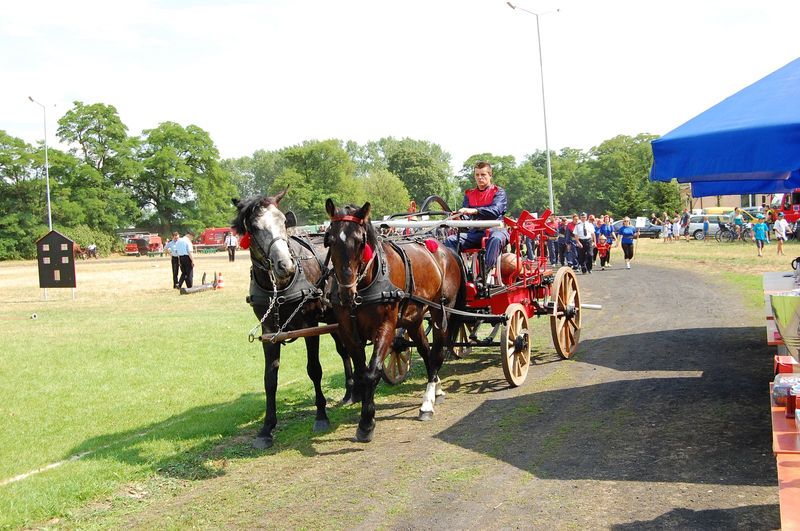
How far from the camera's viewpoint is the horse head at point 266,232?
6457 mm

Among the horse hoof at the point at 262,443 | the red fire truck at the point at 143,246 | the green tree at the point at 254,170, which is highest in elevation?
the green tree at the point at 254,170

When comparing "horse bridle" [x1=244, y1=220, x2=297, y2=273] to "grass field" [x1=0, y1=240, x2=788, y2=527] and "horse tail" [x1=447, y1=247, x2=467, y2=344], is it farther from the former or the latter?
"horse tail" [x1=447, y1=247, x2=467, y2=344]

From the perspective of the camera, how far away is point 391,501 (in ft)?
16.6

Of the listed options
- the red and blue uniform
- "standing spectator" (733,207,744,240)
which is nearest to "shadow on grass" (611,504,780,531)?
the red and blue uniform

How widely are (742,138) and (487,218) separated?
160 inches

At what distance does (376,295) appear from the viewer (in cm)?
666

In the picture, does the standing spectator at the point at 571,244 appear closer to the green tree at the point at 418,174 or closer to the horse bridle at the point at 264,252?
the horse bridle at the point at 264,252

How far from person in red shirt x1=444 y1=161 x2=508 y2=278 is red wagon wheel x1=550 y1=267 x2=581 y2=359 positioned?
1.17 m

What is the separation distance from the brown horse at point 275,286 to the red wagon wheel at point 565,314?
3337 millimetres

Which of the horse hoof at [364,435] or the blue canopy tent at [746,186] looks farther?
the blue canopy tent at [746,186]

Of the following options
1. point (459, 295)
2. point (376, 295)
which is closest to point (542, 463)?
point (376, 295)

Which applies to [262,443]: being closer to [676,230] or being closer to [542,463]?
[542,463]

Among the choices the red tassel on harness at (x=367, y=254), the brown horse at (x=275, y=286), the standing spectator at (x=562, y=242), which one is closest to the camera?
the brown horse at (x=275, y=286)

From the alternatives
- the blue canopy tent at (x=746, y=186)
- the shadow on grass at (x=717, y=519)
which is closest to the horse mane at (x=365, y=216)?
the shadow on grass at (x=717, y=519)
